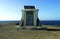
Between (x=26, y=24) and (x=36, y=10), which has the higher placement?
(x=36, y=10)

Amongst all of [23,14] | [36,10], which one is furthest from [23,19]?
[36,10]

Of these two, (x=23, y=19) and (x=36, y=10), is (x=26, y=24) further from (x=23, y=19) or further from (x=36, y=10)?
(x=36, y=10)

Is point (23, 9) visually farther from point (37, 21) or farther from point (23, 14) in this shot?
point (37, 21)

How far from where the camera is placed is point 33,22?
33.7 m

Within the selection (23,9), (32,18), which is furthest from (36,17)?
(23,9)

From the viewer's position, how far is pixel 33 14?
33.4m

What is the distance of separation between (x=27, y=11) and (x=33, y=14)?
128cm

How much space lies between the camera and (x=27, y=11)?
109 ft

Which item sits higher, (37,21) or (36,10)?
(36,10)

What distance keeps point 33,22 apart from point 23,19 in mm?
2019

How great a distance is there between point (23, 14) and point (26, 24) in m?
2.00

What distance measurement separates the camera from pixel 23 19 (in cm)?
3381

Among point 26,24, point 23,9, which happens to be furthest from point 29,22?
point 23,9

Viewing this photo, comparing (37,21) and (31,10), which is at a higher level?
(31,10)
